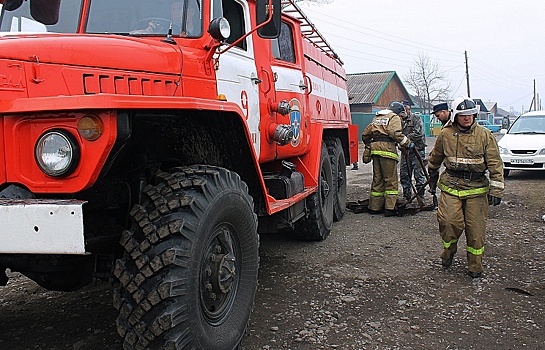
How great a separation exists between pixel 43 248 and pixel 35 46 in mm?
1027

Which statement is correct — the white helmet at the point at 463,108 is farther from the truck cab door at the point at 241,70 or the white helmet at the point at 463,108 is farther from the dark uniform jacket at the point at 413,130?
the dark uniform jacket at the point at 413,130

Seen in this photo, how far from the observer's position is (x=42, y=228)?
7.25 ft

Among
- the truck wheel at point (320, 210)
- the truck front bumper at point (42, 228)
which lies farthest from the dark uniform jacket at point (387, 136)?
the truck front bumper at point (42, 228)

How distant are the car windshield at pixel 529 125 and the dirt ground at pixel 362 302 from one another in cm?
710

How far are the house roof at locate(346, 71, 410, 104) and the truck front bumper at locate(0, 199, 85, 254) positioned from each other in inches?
1491

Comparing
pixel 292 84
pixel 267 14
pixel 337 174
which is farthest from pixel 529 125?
pixel 267 14

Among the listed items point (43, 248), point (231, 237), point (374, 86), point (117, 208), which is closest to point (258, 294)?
point (231, 237)

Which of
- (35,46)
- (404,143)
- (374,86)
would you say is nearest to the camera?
(35,46)

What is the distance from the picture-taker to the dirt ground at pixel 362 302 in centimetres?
355

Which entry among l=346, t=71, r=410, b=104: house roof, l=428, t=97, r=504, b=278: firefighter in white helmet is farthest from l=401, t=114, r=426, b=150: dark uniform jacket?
l=346, t=71, r=410, b=104: house roof

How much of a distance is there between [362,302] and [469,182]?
5.44ft

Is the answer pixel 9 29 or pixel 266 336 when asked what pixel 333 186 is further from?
pixel 9 29

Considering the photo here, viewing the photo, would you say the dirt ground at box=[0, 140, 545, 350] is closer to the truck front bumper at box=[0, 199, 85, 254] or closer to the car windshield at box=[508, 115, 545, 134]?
the truck front bumper at box=[0, 199, 85, 254]

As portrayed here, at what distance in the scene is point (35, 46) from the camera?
8.59 ft
